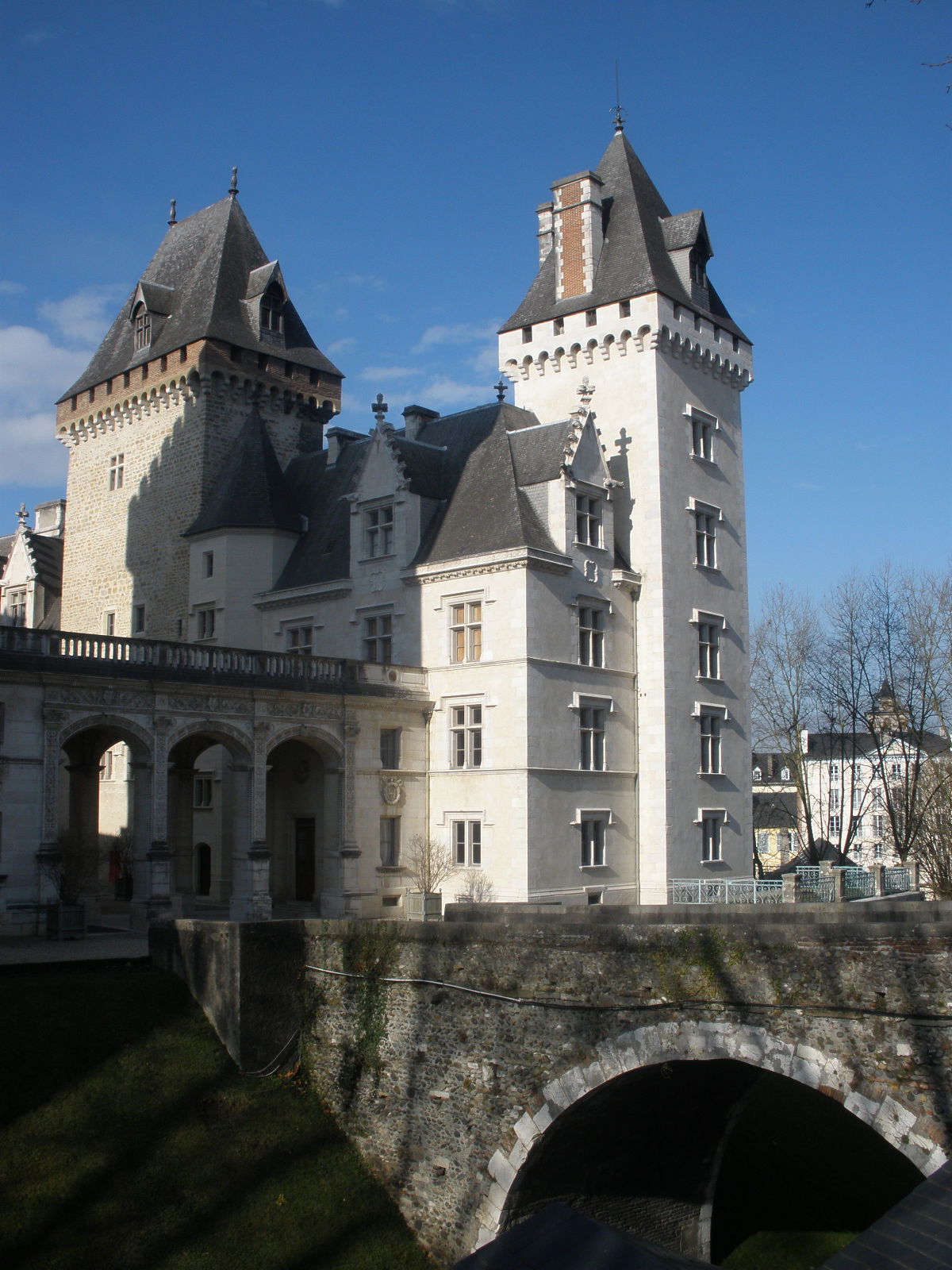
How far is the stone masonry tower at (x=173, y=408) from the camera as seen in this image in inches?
1721

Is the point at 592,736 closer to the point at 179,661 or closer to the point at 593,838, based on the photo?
the point at 593,838

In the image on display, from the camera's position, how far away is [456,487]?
37.4m

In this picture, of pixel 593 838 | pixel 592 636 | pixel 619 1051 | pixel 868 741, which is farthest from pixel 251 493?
pixel 868 741

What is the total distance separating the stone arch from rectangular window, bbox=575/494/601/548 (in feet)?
66.3

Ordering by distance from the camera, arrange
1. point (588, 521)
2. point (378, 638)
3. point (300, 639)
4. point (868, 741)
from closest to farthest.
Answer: point (588, 521), point (378, 638), point (300, 639), point (868, 741)

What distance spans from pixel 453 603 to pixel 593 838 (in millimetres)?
7772

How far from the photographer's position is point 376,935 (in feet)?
67.8

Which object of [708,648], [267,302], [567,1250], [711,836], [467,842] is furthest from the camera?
[267,302]

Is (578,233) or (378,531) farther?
(578,233)

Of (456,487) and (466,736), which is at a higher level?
(456,487)

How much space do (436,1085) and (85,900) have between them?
597 inches

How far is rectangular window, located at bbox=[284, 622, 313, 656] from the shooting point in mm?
39312

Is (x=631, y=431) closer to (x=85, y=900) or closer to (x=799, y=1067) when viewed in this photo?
(x=85, y=900)

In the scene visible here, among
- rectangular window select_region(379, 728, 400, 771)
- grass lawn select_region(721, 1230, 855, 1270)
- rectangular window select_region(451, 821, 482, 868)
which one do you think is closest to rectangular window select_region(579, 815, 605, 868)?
rectangular window select_region(451, 821, 482, 868)
